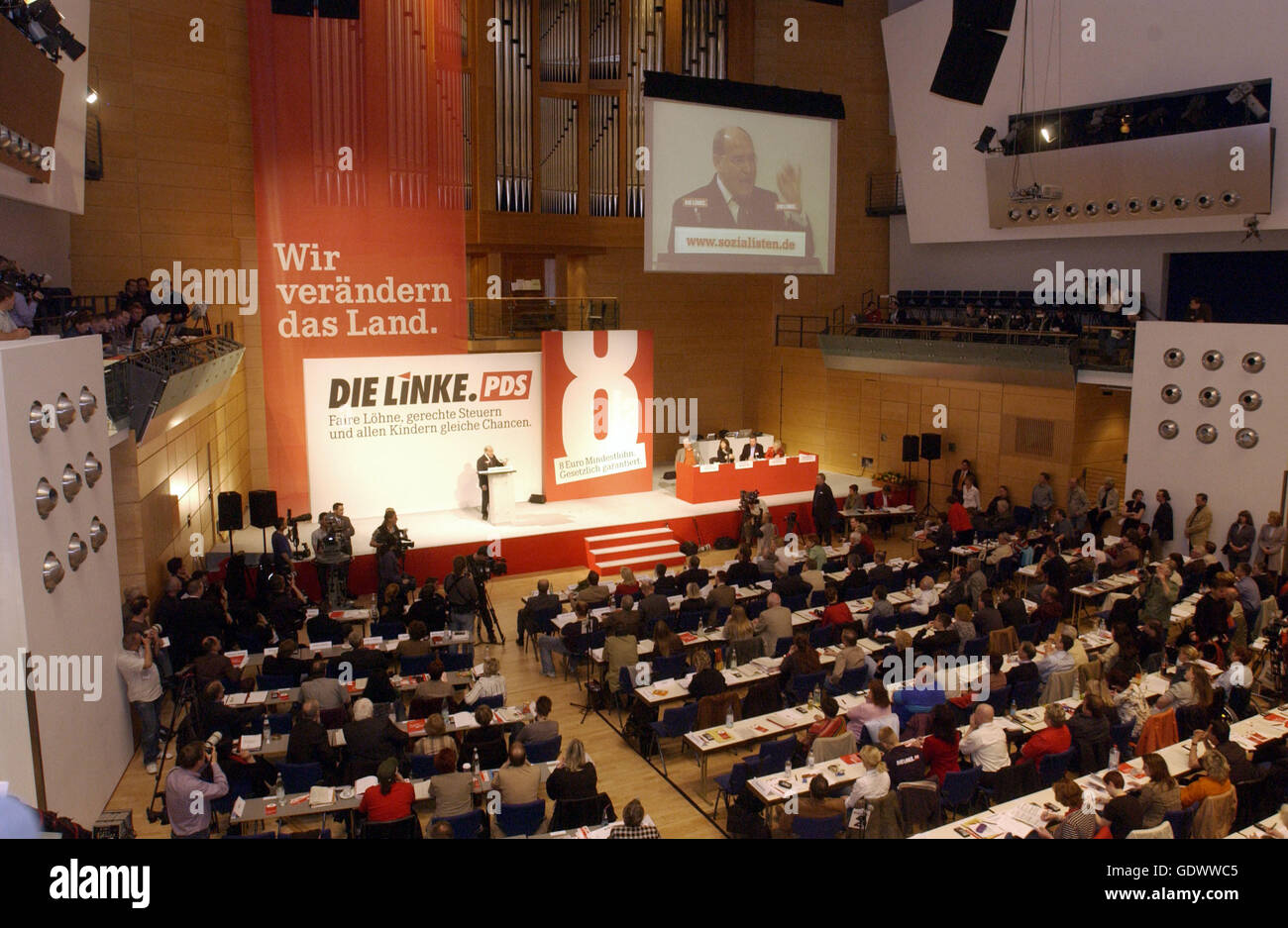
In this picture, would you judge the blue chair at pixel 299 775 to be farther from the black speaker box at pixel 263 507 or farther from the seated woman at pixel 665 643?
the black speaker box at pixel 263 507

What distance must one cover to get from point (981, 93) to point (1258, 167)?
5770 millimetres

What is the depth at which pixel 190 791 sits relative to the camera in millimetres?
6750

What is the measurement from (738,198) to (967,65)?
18.4ft

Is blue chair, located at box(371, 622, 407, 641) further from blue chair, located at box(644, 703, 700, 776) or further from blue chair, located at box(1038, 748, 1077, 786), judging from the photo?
blue chair, located at box(1038, 748, 1077, 786)

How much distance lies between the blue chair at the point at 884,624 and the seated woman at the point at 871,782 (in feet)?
13.3

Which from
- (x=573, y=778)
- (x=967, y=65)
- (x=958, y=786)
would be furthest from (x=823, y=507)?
(x=573, y=778)

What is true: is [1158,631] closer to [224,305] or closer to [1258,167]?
[1258,167]

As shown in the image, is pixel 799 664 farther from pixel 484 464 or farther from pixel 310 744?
pixel 484 464

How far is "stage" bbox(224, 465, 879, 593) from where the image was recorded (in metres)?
15.0

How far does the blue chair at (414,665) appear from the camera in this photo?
989cm

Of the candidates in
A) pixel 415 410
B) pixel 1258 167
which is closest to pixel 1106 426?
pixel 1258 167

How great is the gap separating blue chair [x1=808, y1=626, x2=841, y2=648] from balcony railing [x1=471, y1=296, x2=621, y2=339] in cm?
957

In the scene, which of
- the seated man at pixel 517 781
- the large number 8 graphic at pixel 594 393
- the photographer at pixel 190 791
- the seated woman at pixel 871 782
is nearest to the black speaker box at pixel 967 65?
the large number 8 graphic at pixel 594 393

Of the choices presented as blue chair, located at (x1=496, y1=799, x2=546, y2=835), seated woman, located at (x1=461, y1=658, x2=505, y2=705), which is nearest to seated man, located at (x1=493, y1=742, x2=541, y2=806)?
blue chair, located at (x1=496, y1=799, x2=546, y2=835)
